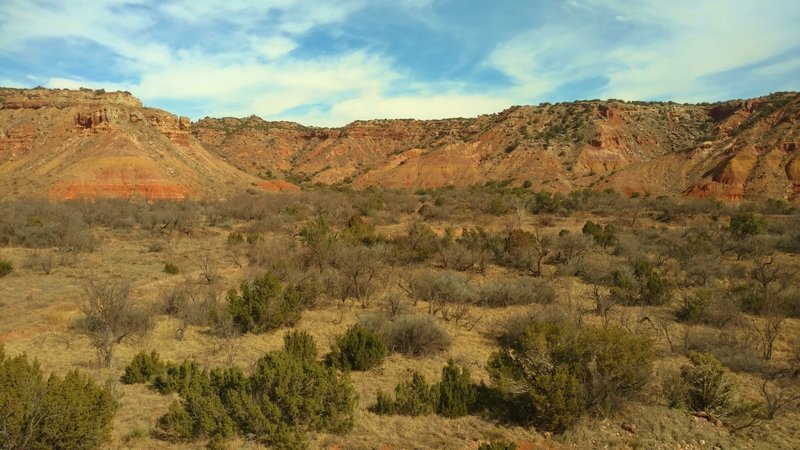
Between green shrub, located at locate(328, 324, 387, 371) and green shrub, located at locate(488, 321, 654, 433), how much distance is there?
9.07 ft

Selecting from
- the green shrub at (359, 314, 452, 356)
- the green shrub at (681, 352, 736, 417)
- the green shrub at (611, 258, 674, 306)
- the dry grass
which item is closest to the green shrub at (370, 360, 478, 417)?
the dry grass

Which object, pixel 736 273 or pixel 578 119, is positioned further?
pixel 578 119

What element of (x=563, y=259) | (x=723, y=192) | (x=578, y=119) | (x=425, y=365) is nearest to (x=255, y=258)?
(x=425, y=365)

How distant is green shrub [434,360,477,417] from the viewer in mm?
8445

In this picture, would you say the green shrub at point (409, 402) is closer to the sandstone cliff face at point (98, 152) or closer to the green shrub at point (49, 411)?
the green shrub at point (49, 411)

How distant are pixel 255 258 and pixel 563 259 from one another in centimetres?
1358

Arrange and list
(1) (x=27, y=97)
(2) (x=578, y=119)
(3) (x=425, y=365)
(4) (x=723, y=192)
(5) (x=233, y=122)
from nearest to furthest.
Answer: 1. (3) (x=425, y=365)
2. (4) (x=723, y=192)
3. (1) (x=27, y=97)
4. (2) (x=578, y=119)
5. (5) (x=233, y=122)

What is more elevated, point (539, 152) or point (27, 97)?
point (27, 97)

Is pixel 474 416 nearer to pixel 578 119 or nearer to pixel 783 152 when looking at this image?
pixel 783 152

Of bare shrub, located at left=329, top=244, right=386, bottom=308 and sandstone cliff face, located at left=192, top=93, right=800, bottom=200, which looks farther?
sandstone cliff face, located at left=192, top=93, right=800, bottom=200

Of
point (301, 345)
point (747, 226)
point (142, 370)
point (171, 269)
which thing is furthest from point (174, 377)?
point (747, 226)

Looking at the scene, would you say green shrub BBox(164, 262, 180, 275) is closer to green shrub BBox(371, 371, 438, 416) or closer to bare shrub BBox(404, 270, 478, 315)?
bare shrub BBox(404, 270, 478, 315)

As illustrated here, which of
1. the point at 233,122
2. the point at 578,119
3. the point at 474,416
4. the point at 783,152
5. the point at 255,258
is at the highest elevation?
the point at 233,122

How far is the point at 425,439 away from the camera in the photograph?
7625mm
